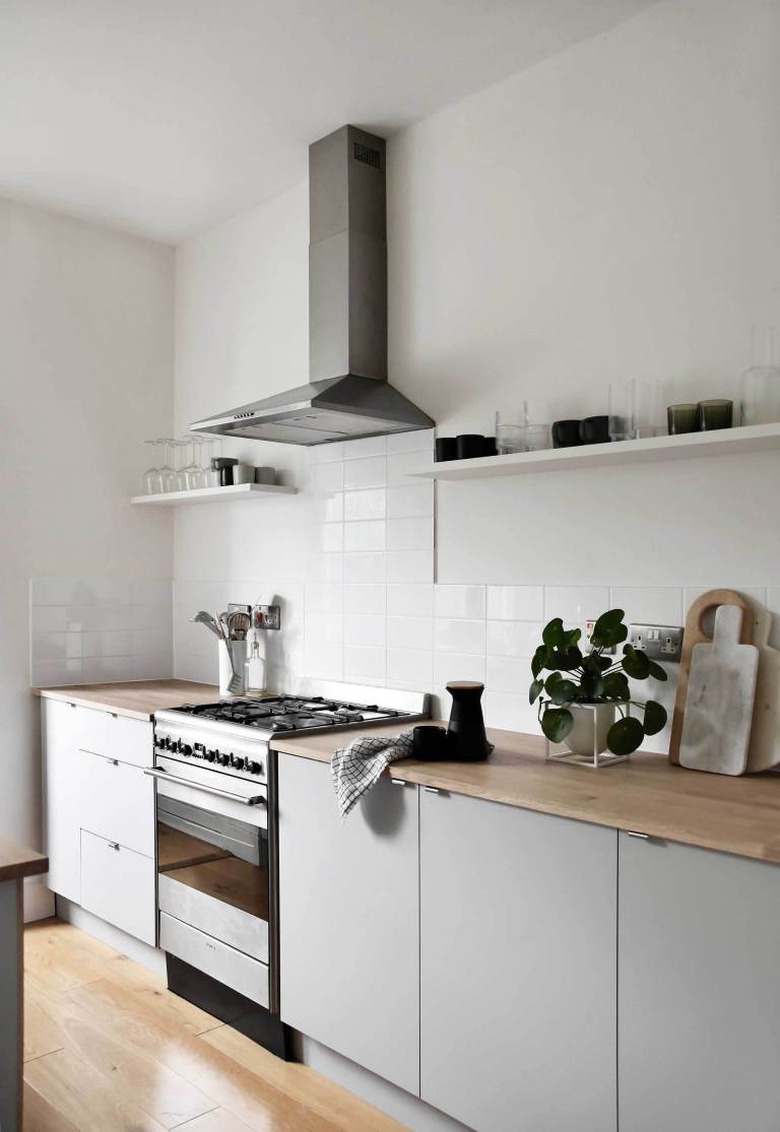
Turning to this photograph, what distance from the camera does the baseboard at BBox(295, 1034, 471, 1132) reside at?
2.23 metres

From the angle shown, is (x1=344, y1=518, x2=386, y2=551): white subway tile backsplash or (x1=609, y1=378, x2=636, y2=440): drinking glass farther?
(x1=344, y1=518, x2=386, y2=551): white subway tile backsplash

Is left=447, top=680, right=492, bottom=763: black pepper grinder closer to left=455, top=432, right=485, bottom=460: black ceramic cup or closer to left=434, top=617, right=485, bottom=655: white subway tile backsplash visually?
left=434, top=617, right=485, bottom=655: white subway tile backsplash

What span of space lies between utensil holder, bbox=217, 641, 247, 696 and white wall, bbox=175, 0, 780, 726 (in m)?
0.29

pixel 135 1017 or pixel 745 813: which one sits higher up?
pixel 745 813

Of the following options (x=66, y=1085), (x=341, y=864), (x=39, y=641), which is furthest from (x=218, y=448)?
(x=66, y=1085)

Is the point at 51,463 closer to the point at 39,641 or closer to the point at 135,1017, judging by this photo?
the point at 39,641

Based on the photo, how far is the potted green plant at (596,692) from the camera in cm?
221

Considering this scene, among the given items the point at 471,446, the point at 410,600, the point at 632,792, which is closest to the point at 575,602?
the point at 471,446

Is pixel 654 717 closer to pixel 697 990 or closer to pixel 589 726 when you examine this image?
pixel 589 726

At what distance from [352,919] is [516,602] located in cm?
102

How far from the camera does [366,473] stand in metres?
3.24

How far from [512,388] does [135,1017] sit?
2307mm

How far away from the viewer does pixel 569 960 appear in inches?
72.6

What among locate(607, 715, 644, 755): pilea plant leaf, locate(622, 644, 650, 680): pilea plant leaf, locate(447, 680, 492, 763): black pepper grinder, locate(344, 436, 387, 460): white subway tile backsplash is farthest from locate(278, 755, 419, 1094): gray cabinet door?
locate(344, 436, 387, 460): white subway tile backsplash
